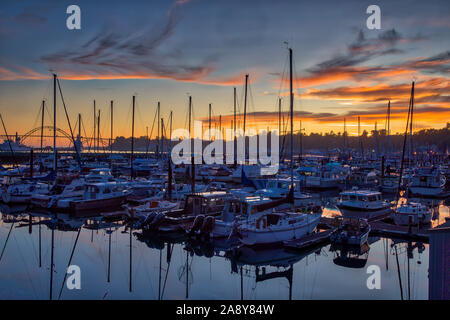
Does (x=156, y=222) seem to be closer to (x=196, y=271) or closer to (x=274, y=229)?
(x=196, y=271)

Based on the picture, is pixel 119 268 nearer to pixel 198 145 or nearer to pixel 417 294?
pixel 417 294

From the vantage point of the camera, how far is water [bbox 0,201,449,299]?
15.7 metres

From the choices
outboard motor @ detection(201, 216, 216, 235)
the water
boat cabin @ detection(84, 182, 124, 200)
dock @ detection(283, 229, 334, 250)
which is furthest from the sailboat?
boat cabin @ detection(84, 182, 124, 200)

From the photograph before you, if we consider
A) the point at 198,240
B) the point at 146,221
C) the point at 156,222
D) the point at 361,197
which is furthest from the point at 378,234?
the point at 146,221

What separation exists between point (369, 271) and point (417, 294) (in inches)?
105

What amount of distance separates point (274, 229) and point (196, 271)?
5199mm

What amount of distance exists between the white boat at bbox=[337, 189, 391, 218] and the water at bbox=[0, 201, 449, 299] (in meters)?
4.76

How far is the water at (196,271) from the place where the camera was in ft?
51.5

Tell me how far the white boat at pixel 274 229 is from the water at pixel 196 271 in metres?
0.68

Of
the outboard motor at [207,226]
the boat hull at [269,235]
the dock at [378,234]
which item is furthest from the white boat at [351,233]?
the outboard motor at [207,226]

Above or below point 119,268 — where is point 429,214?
above

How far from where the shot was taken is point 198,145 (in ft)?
440

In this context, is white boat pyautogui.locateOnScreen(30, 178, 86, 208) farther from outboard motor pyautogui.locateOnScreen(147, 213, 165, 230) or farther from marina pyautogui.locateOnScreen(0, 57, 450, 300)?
outboard motor pyautogui.locateOnScreen(147, 213, 165, 230)
